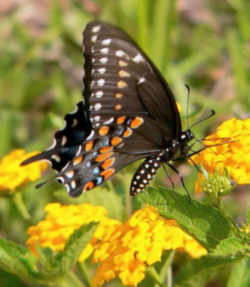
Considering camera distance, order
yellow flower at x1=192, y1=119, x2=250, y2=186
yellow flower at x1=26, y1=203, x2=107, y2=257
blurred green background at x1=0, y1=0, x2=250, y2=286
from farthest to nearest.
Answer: blurred green background at x1=0, y1=0, x2=250, y2=286
yellow flower at x1=26, y1=203, x2=107, y2=257
yellow flower at x1=192, y1=119, x2=250, y2=186

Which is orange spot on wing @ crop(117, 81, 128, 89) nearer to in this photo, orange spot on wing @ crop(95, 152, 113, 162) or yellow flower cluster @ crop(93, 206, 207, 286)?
orange spot on wing @ crop(95, 152, 113, 162)

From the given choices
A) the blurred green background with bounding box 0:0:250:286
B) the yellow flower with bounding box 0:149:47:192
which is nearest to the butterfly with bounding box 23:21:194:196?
the yellow flower with bounding box 0:149:47:192

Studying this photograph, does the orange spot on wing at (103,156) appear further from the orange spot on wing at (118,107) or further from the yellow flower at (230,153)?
the yellow flower at (230,153)

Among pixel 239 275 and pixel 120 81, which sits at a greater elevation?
pixel 120 81

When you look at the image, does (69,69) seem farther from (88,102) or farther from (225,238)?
(225,238)

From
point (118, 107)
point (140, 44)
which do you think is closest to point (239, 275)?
point (118, 107)

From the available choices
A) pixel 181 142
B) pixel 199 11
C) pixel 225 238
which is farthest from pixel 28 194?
pixel 199 11

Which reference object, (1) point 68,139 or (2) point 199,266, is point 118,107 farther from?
(2) point 199,266

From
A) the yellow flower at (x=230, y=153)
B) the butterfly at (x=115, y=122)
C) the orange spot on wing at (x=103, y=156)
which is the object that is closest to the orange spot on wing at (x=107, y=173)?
the butterfly at (x=115, y=122)
